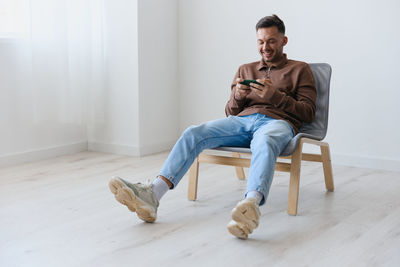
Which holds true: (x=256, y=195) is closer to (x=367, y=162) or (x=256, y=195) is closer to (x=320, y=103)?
(x=320, y=103)

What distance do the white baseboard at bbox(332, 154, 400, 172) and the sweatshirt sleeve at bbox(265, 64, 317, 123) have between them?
1122mm

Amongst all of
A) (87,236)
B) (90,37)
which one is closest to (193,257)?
(87,236)

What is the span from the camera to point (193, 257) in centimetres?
185

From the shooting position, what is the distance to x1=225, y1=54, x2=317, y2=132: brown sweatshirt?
2.48 metres

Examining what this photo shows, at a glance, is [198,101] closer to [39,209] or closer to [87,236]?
[39,209]

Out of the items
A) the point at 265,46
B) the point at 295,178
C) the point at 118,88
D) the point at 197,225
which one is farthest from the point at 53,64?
the point at 295,178

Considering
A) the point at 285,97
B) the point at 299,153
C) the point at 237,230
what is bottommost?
the point at 237,230

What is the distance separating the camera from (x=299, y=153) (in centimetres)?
237

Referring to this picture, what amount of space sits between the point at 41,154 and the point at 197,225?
1907 mm

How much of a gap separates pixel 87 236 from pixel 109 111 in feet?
6.62

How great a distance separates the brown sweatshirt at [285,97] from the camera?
97.6 inches

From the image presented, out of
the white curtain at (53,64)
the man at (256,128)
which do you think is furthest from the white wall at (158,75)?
the man at (256,128)

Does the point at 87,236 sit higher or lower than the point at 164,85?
lower

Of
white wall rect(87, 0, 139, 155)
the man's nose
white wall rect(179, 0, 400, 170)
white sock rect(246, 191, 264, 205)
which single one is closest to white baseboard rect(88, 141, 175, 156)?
white wall rect(87, 0, 139, 155)
